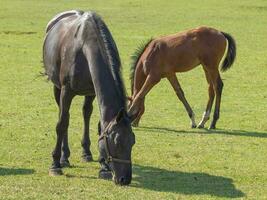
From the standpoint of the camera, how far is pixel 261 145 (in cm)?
1109

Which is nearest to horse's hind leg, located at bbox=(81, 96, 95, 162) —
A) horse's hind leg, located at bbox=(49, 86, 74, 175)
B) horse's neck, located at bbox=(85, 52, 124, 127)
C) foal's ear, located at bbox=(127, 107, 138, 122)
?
horse's hind leg, located at bbox=(49, 86, 74, 175)

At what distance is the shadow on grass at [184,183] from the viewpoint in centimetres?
823

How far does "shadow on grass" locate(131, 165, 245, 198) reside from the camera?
8.23m

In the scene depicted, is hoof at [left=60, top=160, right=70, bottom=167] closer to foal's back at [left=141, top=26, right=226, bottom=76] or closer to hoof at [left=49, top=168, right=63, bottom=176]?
hoof at [left=49, top=168, right=63, bottom=176]

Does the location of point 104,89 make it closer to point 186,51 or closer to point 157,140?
point 157,140

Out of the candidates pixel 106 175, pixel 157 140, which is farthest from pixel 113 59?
pixel 157 140

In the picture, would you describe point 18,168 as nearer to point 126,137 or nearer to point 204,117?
point 126,137

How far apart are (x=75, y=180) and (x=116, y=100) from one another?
140cm

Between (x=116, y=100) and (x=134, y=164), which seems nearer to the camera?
(x=116, y=100)

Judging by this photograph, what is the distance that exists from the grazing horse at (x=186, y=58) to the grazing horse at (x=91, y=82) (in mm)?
2902

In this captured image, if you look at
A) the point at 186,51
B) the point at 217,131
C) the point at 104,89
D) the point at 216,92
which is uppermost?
the point at 104,89

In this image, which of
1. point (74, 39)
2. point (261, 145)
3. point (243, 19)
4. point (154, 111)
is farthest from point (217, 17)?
point (74, 39)

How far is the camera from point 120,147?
7.53 metres

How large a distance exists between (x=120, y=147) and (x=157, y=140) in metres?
3.86
